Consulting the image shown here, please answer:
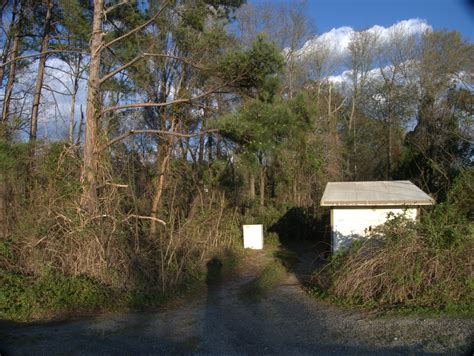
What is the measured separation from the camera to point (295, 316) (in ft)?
32.3

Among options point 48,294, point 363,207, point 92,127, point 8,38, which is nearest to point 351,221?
point 363,207

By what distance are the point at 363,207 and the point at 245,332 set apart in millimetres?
8588

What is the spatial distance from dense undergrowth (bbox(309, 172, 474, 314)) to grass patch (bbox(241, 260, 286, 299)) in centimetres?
211

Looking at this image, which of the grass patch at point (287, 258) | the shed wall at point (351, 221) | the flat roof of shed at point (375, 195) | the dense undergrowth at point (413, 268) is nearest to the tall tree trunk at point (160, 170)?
the grass patch at point (287, 258)

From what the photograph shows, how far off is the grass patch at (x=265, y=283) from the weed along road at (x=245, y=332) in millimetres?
1426

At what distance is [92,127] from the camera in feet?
42.2

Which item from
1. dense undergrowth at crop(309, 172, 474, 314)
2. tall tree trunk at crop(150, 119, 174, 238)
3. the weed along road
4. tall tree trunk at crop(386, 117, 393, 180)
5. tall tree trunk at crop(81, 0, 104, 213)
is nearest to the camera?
the weed along road

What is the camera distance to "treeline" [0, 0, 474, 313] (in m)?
11.8

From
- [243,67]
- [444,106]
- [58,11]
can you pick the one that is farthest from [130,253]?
[444,106]

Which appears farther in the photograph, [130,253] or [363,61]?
[363,61]

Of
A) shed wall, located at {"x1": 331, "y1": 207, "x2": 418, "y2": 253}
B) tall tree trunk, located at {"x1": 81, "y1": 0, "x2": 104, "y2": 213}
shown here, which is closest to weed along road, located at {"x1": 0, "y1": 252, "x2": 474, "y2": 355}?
tall tree trunk, located at {"x1": 81, "y1": 0, "x2": 104, "y2": 213}

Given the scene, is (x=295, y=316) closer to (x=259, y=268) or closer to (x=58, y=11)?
(x=259, y=268)

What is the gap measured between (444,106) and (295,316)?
28.9 meters

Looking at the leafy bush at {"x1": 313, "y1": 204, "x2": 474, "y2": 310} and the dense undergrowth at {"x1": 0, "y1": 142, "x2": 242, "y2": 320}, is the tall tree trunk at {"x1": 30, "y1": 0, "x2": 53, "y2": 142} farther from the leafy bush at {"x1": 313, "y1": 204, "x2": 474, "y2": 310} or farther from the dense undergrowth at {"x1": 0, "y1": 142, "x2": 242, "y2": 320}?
the leafy bush at {"x1": 313, "y1": 204, "x2": 474, "y2": 310}
